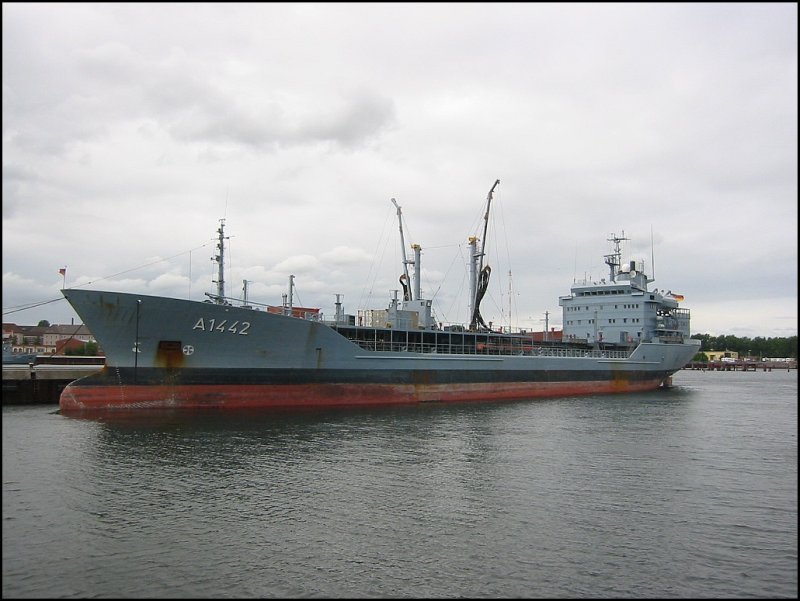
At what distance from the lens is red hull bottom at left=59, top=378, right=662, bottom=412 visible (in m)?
26.2

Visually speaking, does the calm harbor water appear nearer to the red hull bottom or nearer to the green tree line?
the red hull bottom

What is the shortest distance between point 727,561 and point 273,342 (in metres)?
21.9

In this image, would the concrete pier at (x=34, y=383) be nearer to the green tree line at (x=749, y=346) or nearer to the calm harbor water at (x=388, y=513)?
the calm harbor water at (x=388, y=513)

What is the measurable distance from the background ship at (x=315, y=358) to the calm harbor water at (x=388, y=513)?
434 centimetres

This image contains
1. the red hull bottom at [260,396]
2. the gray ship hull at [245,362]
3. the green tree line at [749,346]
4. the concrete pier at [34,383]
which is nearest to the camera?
the gray ship hull at [245,362]

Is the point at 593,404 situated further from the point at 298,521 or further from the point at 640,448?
the point at 298,521

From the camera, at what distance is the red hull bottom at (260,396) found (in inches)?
1032

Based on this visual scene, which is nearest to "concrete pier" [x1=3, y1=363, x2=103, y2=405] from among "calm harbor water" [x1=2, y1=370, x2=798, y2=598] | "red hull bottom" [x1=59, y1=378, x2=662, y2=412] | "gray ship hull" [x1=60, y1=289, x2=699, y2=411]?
"red hull bottom" [x1=59, y1=378, x2=662, y2=412]

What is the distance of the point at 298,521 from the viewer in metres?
11.7

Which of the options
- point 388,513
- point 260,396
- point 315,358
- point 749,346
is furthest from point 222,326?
point 749,346

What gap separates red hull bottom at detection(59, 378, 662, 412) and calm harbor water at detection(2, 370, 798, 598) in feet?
12.2

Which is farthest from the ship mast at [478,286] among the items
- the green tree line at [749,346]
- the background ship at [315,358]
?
the green tree line at [749,346]

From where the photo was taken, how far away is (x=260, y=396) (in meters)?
28.2

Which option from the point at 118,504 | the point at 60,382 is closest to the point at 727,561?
the point at 118,504
